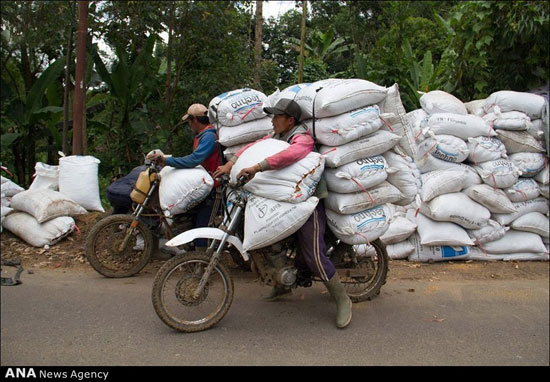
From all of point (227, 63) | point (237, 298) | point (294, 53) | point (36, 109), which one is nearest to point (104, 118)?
point (36, 109)

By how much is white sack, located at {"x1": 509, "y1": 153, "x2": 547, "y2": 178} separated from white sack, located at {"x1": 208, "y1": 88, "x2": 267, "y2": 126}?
10.2 ft

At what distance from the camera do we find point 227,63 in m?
7.92

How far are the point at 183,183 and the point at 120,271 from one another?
115 centimetres

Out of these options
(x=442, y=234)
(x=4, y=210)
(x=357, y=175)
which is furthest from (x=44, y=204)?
(x=442, y=234)

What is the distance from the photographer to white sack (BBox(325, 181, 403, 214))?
12.9 ft

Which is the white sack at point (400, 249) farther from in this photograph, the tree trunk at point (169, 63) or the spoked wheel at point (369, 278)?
the tree trunk at point (169, 63)

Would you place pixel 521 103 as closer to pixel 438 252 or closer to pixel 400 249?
pixel 438 252

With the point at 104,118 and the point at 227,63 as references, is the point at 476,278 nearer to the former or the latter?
the point at 227,63

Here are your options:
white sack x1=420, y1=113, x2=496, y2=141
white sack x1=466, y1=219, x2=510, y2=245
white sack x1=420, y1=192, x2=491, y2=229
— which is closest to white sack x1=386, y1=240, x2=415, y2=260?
white sack x1=420, y1=192, x2=491, y2=229

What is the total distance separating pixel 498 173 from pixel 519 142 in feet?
1.69

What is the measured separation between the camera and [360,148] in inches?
159

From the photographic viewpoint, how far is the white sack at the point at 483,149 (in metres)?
5.64

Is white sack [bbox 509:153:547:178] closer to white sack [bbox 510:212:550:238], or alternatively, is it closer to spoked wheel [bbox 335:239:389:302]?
white sack [bbox 510:212:550:238]

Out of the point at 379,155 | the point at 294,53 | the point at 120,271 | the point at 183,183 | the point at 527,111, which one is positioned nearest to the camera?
the point at 379,155
